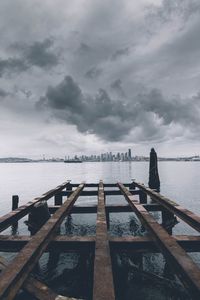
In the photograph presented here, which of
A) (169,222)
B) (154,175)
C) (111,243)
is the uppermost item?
(154,175)

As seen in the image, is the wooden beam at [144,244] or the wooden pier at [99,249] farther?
the wooden beam at [144,244]

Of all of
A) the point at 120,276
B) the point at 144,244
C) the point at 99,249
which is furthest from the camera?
the point at 120,276

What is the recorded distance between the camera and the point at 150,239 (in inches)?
202

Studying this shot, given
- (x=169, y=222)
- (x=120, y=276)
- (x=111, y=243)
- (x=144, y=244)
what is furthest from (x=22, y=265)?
(x=169, y=222)

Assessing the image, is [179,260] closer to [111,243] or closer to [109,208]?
[111,243]

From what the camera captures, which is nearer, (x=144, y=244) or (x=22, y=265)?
(x=22, y=265)

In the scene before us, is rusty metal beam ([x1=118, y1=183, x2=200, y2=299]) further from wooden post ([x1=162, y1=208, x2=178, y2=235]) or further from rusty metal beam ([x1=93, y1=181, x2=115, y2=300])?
wooden post ([x1=162, y1=208, x2=178, y2=235])

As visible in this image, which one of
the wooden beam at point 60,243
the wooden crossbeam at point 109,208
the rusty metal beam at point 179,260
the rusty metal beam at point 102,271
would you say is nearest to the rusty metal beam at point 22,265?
the wooden beam at point 60,243

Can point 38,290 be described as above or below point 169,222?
above

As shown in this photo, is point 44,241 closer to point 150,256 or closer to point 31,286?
point 31,286

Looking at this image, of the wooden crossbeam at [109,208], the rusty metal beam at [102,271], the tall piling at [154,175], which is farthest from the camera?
the tall piling at [154,175]

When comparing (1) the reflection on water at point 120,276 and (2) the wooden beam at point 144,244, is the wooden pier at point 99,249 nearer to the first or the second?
(2) the wooden beam at point 144,244

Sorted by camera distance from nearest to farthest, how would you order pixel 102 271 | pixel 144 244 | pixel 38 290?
pixel 38 290 < pixel 102 271 < pixel 144 244

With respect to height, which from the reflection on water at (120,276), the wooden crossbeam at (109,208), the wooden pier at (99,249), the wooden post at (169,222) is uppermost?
the wooden pier at (99,249)
